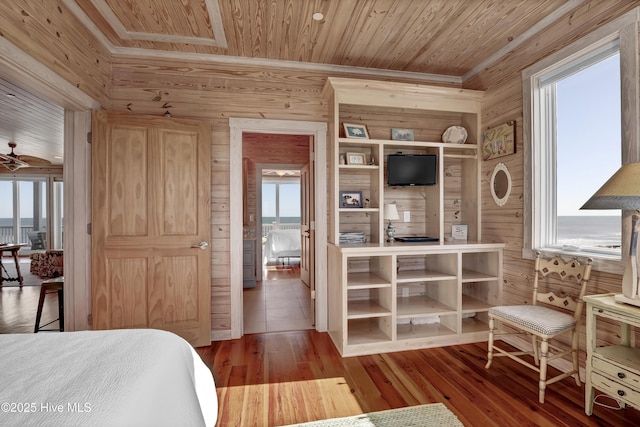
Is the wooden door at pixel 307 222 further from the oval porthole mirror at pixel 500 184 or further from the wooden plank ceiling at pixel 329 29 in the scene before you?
the oval porthole mirror at pixel 500 184

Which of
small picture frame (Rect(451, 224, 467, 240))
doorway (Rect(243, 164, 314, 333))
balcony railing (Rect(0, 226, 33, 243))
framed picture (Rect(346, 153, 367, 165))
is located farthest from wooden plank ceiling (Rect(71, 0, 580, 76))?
balcony railing (Rect(0, 226, 33, 243))

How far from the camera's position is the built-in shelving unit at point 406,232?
2.80 m

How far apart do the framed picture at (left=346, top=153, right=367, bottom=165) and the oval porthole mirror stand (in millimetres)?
1325

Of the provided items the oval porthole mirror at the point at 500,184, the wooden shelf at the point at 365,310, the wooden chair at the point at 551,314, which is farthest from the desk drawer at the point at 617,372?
the oval porthole mirror at the point at 500,184

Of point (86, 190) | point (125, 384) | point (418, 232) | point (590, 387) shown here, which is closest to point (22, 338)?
point (125, 384)

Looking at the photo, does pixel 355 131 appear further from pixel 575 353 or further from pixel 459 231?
pixel 575 353

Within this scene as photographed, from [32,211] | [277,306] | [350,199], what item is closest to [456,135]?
[350,199]

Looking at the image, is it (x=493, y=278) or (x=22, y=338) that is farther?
(x=493, y=278)

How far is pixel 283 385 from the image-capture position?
87.4 inches

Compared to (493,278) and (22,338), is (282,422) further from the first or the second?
(493,278)

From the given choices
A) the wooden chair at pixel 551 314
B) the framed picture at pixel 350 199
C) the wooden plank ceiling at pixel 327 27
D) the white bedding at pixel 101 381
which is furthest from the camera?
the framed picture at pixel 350 199

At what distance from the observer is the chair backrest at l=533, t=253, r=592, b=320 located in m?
2.09

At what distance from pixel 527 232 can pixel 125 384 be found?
302cm

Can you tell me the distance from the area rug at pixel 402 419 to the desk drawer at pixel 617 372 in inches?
35.4
